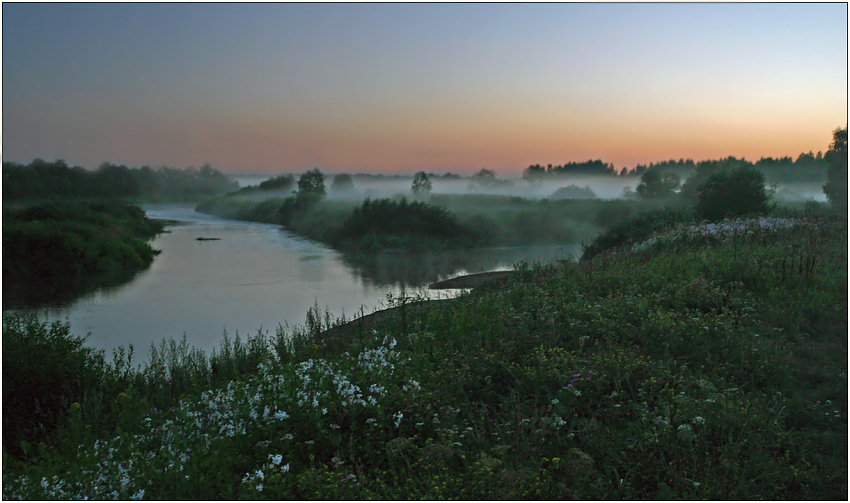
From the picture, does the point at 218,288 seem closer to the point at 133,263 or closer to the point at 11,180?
the point at 133,263

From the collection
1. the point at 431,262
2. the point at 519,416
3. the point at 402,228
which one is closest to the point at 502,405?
the point at 519,416

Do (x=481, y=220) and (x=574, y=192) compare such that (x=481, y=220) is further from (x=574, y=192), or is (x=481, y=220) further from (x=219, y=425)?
(x=219, y=425)

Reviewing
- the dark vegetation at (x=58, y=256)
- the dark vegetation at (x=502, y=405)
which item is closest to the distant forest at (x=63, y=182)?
the dark vegetation at (x=58, y=256)

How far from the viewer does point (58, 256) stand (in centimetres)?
2984

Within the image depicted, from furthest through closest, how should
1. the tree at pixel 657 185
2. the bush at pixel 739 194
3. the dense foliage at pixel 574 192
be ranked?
the dense foliage at pixel 574 192, the tree at pixel 657 185, the bush at pixel 739 194

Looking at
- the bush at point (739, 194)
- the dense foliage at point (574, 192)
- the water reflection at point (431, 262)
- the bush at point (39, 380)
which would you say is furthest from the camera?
the dense foliage at point (574, 192)

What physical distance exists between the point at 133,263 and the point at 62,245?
3871mm

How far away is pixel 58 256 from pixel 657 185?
68.6 m

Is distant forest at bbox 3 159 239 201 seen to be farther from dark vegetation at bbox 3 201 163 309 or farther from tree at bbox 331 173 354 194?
tree at bbox 331 173 354 194

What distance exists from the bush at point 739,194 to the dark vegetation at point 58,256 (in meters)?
31.4

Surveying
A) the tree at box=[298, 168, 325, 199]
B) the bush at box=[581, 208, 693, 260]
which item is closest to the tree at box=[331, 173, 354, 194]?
the tree at box=[298, 168, 325, 199]

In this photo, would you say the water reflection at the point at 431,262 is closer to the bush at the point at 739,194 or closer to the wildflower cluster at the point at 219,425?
the bush at the point at 739,194

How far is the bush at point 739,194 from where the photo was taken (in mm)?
29062

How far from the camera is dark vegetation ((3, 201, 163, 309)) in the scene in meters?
25.4
